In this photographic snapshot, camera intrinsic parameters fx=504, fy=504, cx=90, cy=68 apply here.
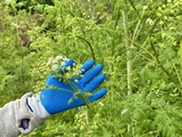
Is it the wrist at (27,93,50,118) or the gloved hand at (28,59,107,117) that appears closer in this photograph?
the gloved hand at (28,59,107,117)

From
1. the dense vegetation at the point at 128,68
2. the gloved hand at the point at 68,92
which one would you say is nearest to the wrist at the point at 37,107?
the gloved hand at the point at 68,92

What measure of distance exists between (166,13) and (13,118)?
3.30ft

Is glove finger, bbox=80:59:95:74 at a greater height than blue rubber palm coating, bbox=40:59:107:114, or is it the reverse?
glove finger, bbox=80:59:95:74

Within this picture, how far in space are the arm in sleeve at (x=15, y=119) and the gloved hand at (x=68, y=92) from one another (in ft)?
0.12

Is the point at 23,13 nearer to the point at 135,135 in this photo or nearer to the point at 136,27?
the point at 136,27

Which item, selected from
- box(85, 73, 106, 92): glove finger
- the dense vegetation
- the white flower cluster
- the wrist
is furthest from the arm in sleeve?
the white flower cluster

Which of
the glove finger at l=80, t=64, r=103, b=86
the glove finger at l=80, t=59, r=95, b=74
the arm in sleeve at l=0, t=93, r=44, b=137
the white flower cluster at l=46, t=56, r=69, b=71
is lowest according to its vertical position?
the arm in sleeve at l=0, t=93, r=44, b=137

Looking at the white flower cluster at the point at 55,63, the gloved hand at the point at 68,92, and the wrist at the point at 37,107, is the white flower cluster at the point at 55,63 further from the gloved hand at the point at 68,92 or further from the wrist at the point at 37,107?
the wrist at the point at 37,107

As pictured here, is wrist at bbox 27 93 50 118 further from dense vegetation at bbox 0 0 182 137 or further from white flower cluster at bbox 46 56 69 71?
white flower cluster at bbox 46 56 69 71

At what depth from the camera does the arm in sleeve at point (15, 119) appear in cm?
240

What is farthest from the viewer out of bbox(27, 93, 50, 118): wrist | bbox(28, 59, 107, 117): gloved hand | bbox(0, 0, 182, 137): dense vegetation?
bbox(27, 93, 50, 118): wrist

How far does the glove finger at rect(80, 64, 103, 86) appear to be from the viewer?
2.23 m

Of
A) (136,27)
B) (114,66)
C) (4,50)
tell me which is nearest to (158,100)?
(114,66)

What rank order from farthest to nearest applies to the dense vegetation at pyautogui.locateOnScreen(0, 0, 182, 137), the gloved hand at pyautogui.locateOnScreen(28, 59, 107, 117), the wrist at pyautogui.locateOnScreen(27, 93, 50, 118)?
the wrist at pyautogui.locateOnScreen(27, 93, 50, 118) → the gloved hand at pyautogui.locateOnScreen(28, 59, 107, 117) → the dense vegetation at pyautogui.locateOnScreen(0, 0, 182, 137)
